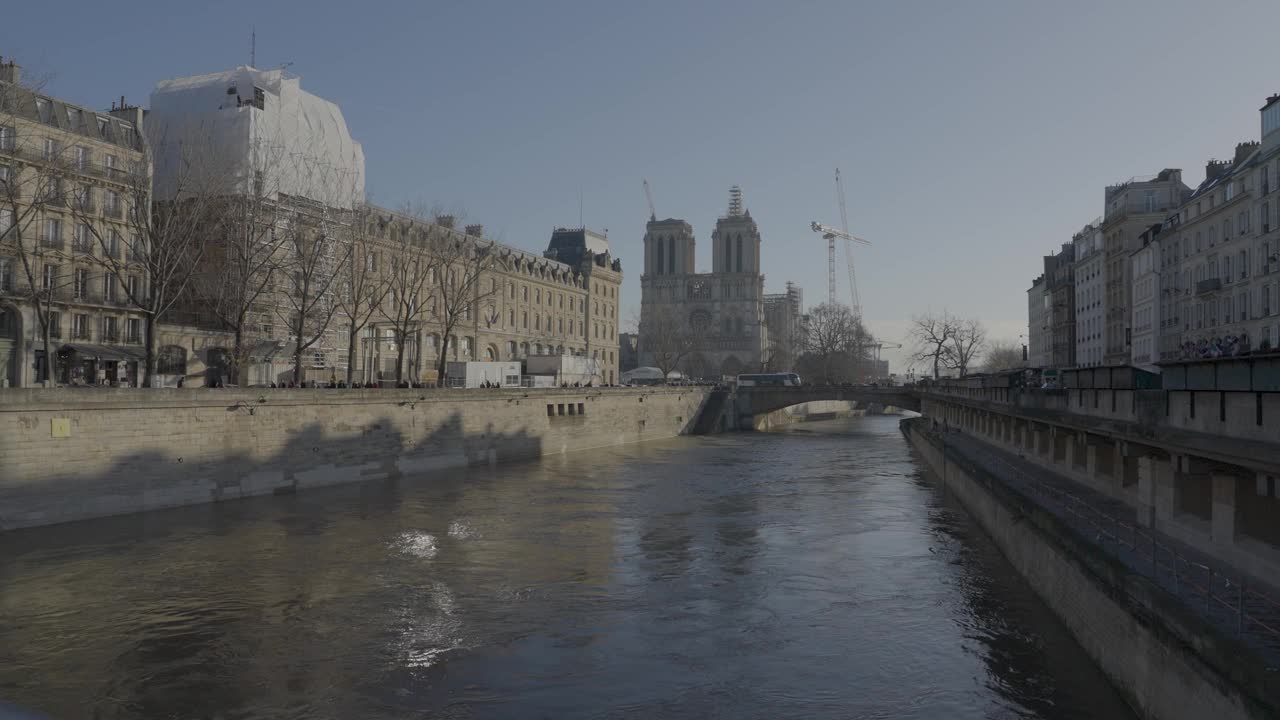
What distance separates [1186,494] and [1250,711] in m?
9.88

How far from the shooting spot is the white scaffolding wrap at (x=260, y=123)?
190 ft

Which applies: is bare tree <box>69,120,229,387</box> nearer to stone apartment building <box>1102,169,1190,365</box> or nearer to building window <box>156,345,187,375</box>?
building window <box>156,345,187,375</box>

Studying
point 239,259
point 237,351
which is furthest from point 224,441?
point 239,259

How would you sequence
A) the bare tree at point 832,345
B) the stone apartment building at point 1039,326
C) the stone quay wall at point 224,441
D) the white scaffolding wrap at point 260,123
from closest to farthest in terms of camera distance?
the stone quay wall at point 224,441, the white scaffolding wrap at point 260,123, the stone apartment building at point 1039,326, the bare tree at point 832,345

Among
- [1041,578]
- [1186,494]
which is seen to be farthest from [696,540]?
[1186,494]

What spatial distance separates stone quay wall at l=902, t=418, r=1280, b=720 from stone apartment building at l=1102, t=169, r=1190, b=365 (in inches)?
A: 2180

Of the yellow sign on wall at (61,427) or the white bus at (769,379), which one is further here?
the white bus at (769,379)

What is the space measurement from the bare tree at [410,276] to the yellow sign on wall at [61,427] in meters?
20.4

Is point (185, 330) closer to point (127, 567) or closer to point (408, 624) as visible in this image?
point (127, 567)

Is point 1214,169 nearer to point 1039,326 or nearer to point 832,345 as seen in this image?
point 1039,326

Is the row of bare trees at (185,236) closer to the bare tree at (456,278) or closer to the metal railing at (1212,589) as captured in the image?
the bare tree at (456,278)

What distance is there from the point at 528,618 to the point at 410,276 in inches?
2125

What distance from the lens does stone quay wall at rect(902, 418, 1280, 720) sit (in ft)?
33.2

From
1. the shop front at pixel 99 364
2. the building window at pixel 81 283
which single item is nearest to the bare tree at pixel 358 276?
the shop front at pixel 99 364
